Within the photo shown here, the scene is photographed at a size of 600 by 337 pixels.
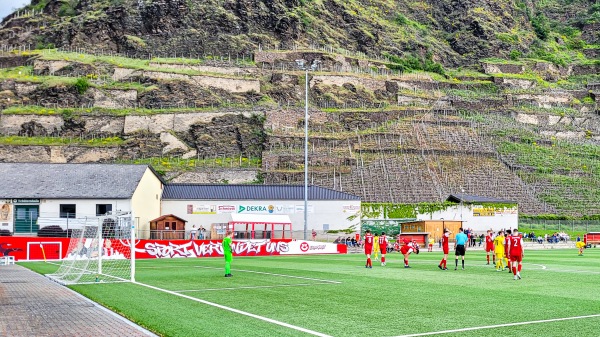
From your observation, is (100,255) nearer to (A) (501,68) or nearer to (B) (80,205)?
(B) (80,205)

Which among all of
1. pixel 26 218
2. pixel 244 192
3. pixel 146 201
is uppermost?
pixel 244 192

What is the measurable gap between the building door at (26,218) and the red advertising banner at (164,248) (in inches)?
439

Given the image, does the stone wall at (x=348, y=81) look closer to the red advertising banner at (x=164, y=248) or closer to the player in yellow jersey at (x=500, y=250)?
the red advertising banner at (x=164, y=248)

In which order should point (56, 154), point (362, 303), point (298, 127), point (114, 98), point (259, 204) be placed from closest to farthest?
point (362, 303)
point (259, 204)
point (56, 154)
point (298, 127)
point (114, 98)

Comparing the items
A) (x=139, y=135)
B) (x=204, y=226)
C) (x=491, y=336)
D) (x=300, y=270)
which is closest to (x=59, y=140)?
(x=139, y=135)

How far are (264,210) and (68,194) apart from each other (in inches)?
626

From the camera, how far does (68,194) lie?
5562 cm

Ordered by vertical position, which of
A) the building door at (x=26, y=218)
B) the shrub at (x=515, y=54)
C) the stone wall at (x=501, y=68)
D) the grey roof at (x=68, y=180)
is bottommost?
the building door at (x=26, y=218)

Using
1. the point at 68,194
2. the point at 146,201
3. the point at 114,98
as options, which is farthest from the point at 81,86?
the point at 68,194

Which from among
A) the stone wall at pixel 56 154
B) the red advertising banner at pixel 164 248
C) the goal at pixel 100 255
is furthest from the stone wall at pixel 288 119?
the goal at pixel 100 255

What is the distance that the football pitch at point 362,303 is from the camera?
13758 millimetres

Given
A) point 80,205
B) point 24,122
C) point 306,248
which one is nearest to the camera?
point 306,248

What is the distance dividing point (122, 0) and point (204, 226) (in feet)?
214

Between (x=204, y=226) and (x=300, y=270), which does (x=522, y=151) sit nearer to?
(x=204, y=226)
